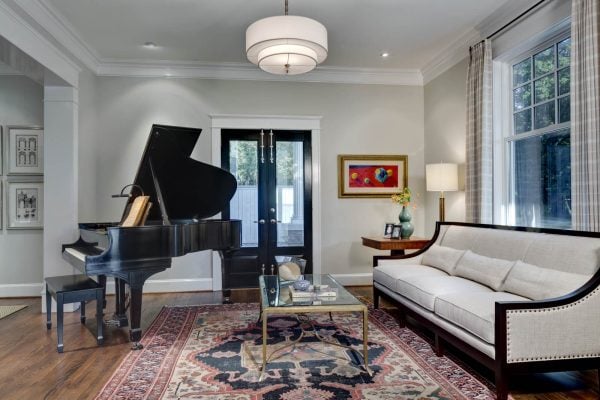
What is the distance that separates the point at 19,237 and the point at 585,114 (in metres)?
6.06

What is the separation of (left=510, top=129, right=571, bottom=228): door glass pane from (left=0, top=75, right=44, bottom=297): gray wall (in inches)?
220

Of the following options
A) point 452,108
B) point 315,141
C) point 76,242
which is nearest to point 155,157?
point 76,242

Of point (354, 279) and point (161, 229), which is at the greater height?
point (161, 229)

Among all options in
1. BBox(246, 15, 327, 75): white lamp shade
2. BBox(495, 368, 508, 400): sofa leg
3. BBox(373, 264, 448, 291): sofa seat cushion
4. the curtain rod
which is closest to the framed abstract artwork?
BBox(373, 264, 448, 291): sofa seat cushion

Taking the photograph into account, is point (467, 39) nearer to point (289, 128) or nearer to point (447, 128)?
point (447, 128)

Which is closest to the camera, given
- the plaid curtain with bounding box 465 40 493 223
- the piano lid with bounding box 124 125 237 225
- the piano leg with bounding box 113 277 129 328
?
the piano lid with bounding box 124 125 237 225

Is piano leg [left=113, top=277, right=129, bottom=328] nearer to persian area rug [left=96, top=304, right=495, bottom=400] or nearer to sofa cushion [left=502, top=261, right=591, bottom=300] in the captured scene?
persian area rug [left=96, top=304, right=495, bottom=400]

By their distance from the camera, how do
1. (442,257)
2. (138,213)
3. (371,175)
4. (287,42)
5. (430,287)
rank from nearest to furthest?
(287,42) → (430,287) → (138,213) → (442,257) → (371,175)

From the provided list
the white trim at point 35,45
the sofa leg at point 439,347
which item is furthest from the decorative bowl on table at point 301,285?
the white trim at point 35,45

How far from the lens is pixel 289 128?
17.7 feet

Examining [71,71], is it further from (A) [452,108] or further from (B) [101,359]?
(A) [452,108]

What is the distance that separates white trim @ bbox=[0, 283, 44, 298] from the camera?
4.92 m

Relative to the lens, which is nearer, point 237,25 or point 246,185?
point 237,25

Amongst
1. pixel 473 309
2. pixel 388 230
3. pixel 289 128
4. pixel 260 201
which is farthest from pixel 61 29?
pixel 473 309
